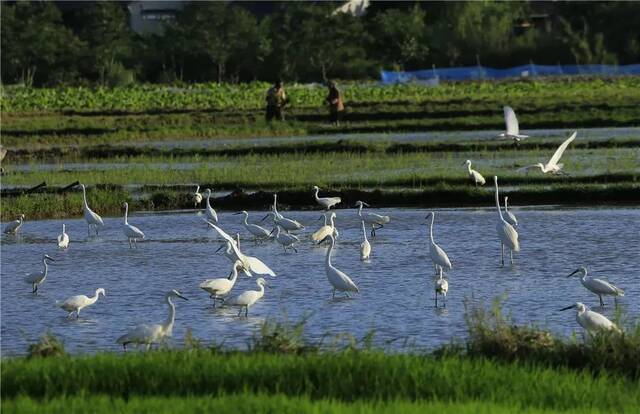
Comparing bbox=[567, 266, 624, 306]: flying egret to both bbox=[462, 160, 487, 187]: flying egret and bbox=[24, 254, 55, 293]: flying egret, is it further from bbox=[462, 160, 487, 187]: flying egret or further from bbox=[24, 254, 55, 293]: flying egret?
bbox=[462, 160, 487, 187]: flying egret

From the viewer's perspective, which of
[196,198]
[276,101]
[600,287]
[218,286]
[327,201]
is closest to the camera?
[600,287]

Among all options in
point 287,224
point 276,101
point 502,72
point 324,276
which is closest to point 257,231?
point 287,224

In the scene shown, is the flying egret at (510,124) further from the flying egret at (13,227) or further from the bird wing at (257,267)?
the bird wing at (257,267)

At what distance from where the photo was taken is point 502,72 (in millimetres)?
69438

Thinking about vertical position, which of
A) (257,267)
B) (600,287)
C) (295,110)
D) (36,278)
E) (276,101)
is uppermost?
(600,287)

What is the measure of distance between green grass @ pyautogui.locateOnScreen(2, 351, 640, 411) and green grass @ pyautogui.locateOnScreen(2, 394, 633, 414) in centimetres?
17

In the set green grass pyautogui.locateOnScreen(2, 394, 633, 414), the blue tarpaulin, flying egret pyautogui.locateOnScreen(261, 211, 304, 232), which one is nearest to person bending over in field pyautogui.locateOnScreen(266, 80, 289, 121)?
flying egret pyautogui.locateOnScreen(261, 211, 304, 232)

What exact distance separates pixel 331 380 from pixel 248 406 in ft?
3.32

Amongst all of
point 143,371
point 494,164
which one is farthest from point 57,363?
point 494,164

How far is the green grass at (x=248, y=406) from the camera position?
7.26 m

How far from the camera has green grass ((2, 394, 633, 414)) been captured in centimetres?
726

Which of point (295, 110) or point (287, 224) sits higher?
point (287, 224)

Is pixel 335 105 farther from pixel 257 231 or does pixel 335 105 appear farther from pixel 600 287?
pixel 600 287

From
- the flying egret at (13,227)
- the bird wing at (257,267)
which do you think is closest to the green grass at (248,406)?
the bird wing at (257,267)
